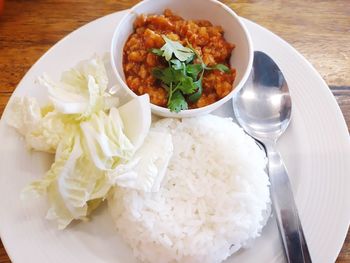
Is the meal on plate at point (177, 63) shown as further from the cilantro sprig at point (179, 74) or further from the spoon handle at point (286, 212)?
the spoon handle at point (286, 212)

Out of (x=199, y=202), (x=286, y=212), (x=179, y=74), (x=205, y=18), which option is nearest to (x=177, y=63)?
(x=179, y=74)

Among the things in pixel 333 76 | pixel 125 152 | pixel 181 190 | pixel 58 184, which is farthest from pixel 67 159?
pixel 333 76

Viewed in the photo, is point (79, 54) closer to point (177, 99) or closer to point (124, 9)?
point (124, 9)

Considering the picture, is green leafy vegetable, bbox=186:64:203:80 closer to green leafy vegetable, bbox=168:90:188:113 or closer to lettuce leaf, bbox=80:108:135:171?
green leafy vegetable, bbox=168:90:188:113

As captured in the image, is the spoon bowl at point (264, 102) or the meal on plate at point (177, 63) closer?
the meal on plate at point (177, 63)

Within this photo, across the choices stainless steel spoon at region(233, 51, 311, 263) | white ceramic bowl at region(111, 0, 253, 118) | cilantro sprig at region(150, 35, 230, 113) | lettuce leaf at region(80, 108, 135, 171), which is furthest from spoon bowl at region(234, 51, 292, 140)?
lettuce leaf at region(80, 108, 135, 171)

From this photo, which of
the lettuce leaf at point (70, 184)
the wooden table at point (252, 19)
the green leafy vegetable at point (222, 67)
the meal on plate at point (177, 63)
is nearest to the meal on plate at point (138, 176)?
the lettuce leaf at point (70, 184)
